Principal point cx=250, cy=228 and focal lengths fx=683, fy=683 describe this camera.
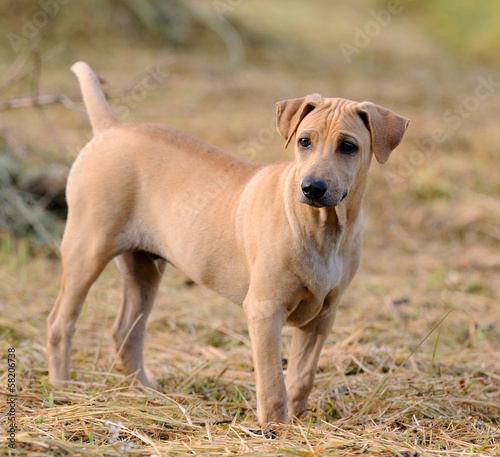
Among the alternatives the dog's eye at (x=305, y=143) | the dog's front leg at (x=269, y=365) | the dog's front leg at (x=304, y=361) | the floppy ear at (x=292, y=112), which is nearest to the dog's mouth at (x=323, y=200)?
the dog's eye at (x=305, y=143)

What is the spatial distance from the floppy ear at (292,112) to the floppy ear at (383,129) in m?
0.30

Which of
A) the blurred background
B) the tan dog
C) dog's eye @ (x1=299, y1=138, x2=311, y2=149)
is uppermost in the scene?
the blurred background

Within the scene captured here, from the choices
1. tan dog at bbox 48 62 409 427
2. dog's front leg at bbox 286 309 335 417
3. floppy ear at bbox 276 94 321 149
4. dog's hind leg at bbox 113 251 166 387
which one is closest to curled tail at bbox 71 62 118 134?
tan dog at bbox 48 62 409 427

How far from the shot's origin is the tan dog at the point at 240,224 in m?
3.80

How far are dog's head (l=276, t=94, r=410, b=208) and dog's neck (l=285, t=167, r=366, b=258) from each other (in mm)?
119

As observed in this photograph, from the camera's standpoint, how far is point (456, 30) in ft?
85.1

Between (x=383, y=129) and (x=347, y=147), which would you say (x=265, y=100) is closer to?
(x=383, y=129)

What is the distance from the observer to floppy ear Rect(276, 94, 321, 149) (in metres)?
3.90

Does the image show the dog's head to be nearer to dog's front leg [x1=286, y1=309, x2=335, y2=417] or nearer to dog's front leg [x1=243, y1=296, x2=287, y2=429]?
dog's front leg [x1=243, y1=296, x2=287, y2=429]

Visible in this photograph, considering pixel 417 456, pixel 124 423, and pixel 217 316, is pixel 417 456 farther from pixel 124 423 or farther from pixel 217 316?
pixel 217 316

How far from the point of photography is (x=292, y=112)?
3959 millimetres

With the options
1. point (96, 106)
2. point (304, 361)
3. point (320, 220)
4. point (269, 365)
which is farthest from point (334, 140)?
point (96, 106)

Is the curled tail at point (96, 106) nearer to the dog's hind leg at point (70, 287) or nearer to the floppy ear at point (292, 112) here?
the dog's hind leg at point (70, 287)

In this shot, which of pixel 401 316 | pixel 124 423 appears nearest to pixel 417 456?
pixel 124 423
